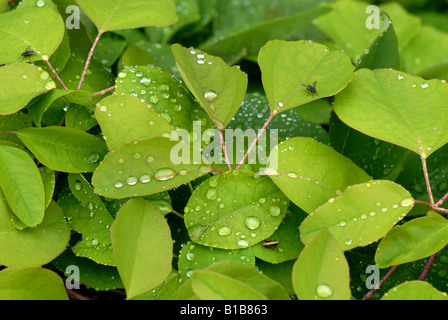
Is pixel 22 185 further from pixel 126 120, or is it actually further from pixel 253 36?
pixel 253 36

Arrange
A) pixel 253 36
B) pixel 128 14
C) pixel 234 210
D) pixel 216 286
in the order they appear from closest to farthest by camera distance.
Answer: pixel 216 286
pixel 234 210
pixel 128 14
pixel 253 36

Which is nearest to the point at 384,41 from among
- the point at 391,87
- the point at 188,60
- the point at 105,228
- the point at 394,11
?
the point at 391,87

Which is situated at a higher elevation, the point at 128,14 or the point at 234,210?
the point at 128,14

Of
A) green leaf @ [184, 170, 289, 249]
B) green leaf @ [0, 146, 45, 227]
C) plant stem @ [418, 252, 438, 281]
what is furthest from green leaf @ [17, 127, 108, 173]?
plant stem @ [418, 252, 438, 281]

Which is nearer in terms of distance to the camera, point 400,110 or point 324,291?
point 324,291

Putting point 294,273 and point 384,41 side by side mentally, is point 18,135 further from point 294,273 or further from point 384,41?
point 384,41

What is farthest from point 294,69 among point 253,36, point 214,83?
point 253,36
